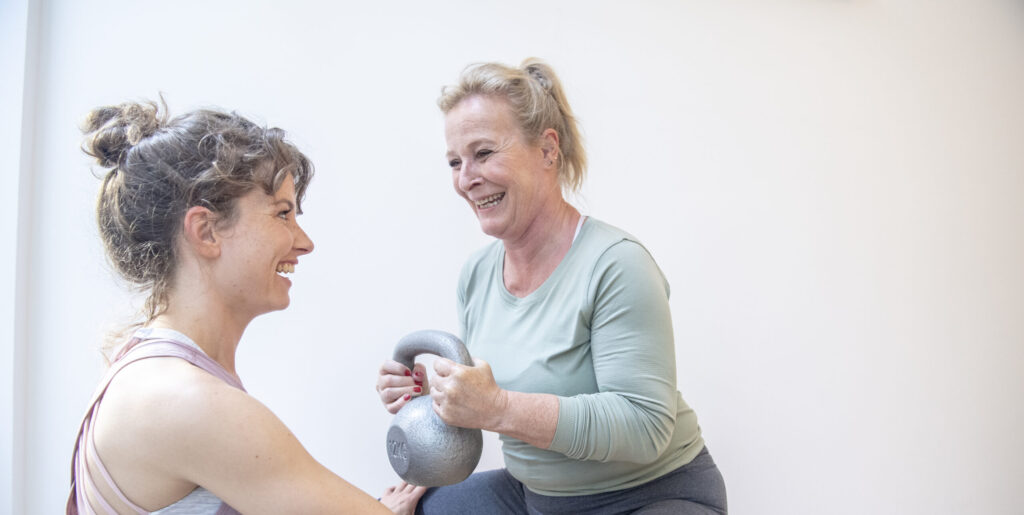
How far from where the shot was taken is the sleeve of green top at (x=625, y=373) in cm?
117

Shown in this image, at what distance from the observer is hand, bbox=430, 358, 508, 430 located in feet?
3.60

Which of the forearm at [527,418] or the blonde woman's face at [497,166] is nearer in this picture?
the forearm at [527,418]

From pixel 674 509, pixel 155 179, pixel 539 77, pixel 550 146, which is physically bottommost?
pixel 674 509

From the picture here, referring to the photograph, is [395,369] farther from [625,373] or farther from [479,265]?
[625,373]

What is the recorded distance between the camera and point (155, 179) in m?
1.06

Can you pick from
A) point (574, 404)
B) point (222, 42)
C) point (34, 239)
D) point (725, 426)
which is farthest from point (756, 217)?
point (34, 239)

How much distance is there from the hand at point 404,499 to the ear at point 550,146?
2.54 feet

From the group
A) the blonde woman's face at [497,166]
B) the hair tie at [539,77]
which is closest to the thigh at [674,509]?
the blonde woman's face at [497,166]

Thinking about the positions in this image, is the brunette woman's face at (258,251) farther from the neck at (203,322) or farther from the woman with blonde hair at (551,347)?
the woman with blonde hair at (551,347)

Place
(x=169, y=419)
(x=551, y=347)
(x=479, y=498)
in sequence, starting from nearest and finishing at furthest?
(x=169, y=419), (x=551, y=347), (x=479, y=498)

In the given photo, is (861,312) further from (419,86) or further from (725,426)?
(419,86)

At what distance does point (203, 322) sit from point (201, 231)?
0.15 metres

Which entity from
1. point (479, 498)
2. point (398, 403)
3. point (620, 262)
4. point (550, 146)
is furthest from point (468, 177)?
point (479, 498)

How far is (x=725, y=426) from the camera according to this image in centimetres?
212
